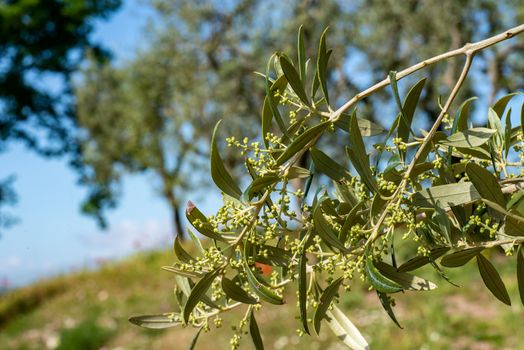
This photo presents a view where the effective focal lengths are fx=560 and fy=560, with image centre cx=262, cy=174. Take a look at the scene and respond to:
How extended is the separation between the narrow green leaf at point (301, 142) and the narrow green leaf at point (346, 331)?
25 centimetres

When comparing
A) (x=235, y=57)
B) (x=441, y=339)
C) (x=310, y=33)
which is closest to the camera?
(x=441, y=339)

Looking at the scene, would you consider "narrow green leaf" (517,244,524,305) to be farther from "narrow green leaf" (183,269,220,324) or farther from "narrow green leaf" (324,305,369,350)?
"narrow green leaf" (183,269,220,324)

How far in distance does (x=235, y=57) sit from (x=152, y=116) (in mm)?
4766

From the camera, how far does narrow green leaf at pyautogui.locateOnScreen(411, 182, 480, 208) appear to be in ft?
2.32

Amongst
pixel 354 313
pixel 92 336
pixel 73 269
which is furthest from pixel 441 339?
pixel 73 269

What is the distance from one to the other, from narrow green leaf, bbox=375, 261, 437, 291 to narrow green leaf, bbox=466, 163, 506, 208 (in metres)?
0.13

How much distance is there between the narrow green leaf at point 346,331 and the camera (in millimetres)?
749

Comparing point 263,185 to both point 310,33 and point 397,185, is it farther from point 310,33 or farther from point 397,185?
point 310,33

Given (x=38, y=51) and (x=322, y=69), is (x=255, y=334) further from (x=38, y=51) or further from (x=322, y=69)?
(x=38, y=51)

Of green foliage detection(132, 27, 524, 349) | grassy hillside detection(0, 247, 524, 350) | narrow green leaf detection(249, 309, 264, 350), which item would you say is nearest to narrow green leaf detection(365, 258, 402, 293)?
green foliage detection(132, 27, 524, 349)

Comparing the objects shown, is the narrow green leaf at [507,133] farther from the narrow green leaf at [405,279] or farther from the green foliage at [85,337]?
the green foliage at [85,337]

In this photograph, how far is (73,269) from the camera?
388 inches

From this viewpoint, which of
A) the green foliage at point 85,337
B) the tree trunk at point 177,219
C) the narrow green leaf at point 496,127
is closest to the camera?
the narrow green leaf at point 496,127

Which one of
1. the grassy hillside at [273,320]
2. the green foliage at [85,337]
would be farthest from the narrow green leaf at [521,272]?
the green foliage at [85,337]
